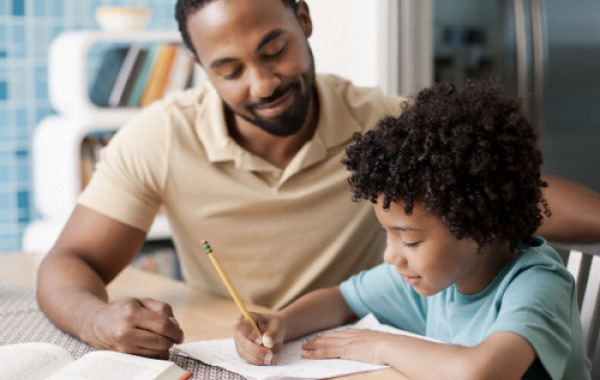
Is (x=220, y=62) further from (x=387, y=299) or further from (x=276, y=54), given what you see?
(x=387, y=299)

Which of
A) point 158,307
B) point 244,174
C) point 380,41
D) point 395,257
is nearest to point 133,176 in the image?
point 244,174

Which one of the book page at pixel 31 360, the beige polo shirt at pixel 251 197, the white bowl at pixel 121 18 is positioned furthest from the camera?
the white bowl at pixel 121 18

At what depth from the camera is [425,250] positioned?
1222mm

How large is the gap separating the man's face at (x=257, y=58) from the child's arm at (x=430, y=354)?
1.70ft

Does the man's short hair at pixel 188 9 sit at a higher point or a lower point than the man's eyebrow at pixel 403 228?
higher

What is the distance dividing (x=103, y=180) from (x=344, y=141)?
493 mm

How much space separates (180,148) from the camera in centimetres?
179

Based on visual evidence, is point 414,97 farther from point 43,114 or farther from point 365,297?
point 43,114

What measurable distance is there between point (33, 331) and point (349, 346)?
0.57 metres

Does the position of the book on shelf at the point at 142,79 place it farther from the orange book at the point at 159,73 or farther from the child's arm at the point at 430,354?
the child's arm at the point at 430,354

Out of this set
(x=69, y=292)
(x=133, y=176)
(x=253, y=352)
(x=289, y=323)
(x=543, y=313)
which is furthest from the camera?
(x=133, y=176)

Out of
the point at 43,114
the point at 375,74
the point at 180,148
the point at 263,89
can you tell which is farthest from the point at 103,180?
the point at 43,114

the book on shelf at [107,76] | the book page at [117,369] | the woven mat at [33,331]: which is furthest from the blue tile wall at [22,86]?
the book page at [117,369]

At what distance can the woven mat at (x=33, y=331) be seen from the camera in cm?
126
